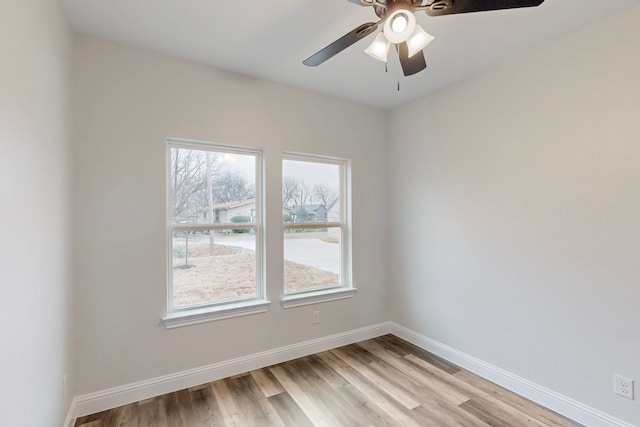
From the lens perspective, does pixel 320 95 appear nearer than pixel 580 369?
No

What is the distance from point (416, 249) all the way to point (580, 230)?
56.2 inches

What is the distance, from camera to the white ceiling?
180 cm

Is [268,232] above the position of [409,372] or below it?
above

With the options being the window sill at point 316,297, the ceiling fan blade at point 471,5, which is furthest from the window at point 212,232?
Result: the ceiling fan blade at point 471,5

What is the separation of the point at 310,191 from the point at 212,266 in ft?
4.02

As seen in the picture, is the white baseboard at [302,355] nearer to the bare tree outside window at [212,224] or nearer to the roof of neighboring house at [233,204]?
the bare tree outside window at [212,224]

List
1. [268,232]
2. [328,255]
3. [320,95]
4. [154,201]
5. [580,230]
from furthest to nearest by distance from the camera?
1. [328,255]
2. [320,95]
3. [268,232]
4. [154,201]
5. [580,230]

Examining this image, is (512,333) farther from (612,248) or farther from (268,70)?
(268,70)

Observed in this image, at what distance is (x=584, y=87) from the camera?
1.99m

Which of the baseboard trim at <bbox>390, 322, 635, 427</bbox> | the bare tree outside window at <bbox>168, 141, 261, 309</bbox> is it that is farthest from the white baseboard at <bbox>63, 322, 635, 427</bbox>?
the bare tree outside window at <bbox>168, 141, 261, 309</bbox>

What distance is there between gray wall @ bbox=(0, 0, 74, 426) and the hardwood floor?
27.2 inches

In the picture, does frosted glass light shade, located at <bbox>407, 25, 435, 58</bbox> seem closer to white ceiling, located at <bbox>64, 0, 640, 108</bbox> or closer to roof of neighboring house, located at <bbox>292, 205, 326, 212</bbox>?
white ceiling, located at <bbox>64, 0, 640, 108</bbox>

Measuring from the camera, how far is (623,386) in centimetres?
182

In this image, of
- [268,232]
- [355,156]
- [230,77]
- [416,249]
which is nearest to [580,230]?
[416,249]
